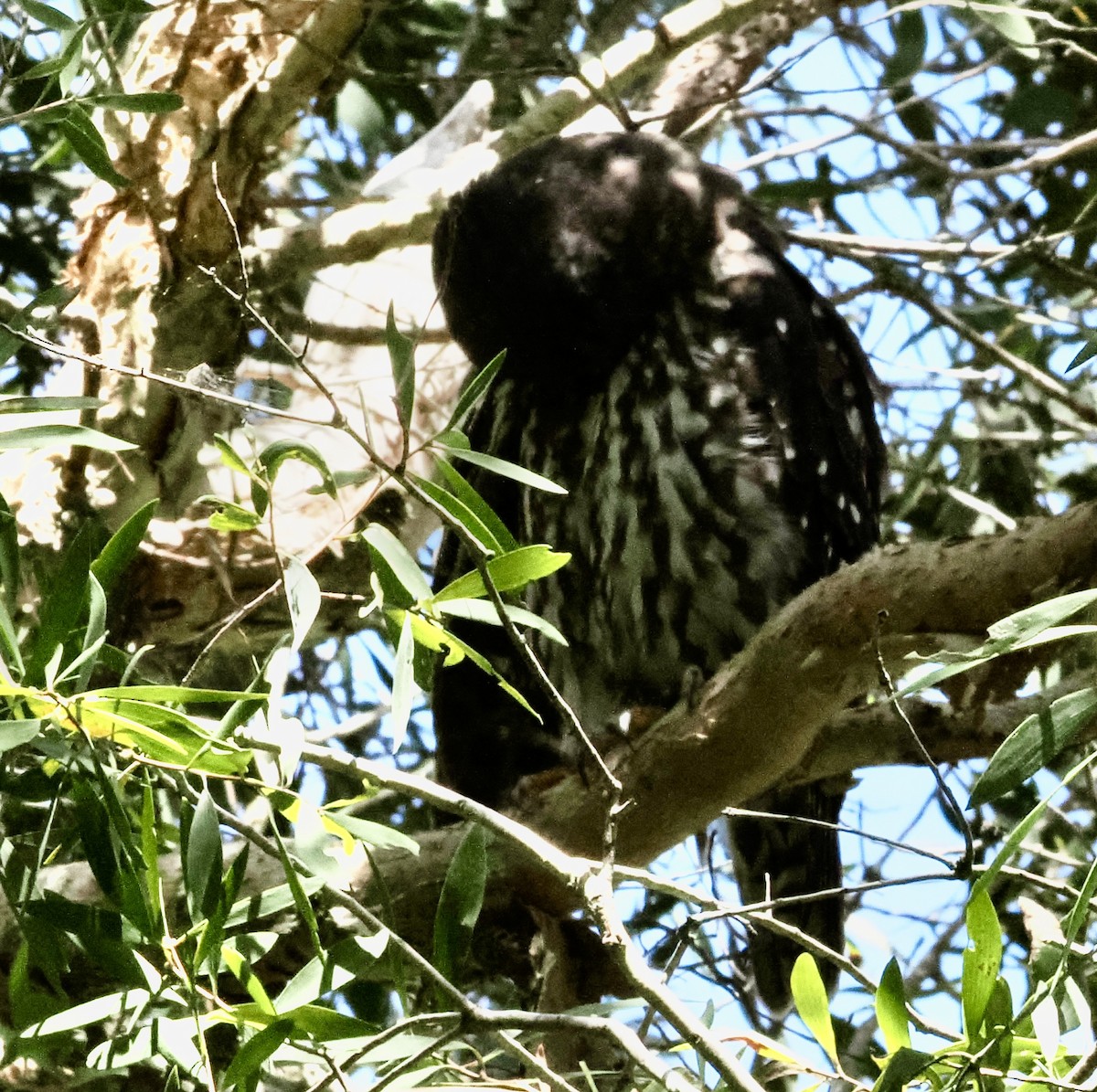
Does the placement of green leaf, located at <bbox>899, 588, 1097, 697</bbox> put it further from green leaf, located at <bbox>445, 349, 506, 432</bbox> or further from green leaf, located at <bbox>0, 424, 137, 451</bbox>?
green leaf, located at <bbox>0, 424, 137, 451</bbox>

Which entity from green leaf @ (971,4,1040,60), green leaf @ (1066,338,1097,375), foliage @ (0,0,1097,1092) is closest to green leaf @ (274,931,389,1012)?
foliage @ (0,0,1097,1092)

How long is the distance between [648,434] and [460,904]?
1.37 m

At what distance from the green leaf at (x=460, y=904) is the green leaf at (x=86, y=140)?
2.58 feet

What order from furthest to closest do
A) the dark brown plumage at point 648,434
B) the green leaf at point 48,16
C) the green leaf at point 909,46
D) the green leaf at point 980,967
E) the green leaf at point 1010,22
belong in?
the green leaf at point 909,46, the dark brown plumage at point 648,434, the green leaf at point 1010,22, the green leaf at point 48,16, the green leaf at point 980,967

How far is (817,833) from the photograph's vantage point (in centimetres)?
262

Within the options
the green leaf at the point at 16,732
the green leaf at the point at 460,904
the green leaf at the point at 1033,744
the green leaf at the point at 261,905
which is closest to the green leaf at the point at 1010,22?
the green leaf at the point at 1033,744

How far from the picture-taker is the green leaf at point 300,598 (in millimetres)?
1232

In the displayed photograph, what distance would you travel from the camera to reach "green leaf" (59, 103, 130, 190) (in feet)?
5.00

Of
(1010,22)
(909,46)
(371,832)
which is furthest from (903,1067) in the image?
(909,46)

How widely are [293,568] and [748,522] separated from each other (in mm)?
1396

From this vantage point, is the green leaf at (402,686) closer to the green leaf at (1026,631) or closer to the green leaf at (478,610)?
the green leaf at (478,610)

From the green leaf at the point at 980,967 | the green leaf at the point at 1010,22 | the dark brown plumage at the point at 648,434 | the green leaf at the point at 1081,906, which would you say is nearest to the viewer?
the green leaf at the point at 1081,906

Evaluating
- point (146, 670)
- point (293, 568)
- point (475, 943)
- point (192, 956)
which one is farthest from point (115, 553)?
point (146, 670)

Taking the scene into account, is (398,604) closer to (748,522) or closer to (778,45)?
(748,522)
